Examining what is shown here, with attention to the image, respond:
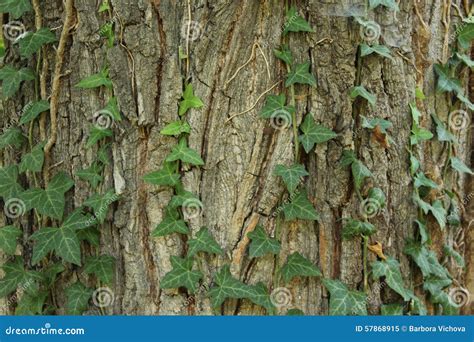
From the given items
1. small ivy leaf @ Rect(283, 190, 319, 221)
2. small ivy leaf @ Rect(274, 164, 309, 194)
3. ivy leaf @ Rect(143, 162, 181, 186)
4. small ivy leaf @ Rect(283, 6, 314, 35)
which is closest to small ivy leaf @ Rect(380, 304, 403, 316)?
small ivy leaf @ Rect(283, 190, 319, 221)

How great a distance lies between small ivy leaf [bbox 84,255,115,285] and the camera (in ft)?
6.08

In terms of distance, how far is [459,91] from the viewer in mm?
2115

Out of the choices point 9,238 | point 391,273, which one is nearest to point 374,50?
point 391,273

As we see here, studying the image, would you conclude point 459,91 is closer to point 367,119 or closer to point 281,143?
point 367,119

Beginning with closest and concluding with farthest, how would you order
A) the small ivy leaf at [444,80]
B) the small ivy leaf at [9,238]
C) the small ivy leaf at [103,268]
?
the small ivy leaf at [103,268], the small ivy leaf at [9,238], the small ivy leaf at [444,80]

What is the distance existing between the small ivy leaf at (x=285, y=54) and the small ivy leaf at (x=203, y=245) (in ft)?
1.80

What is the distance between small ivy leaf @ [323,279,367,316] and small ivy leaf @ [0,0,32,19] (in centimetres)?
126

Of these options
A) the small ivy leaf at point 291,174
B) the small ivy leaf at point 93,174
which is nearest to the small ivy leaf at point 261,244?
the small ivy leaf at point 291,174

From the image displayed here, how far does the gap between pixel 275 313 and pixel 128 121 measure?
0.72m

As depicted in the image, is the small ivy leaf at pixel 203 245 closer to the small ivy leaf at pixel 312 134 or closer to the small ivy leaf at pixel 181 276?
the small ivy leaf at pixel 181 276

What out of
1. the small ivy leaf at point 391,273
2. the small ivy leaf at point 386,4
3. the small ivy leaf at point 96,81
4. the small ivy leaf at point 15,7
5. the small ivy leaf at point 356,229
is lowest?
the small ivy leaf at point 391,273

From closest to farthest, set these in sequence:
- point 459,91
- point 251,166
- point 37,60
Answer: point 251,166 < point 37,60 < point 459,91

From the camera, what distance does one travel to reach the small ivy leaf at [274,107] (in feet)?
5.84

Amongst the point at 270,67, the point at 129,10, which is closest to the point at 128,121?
the point at 129,10
